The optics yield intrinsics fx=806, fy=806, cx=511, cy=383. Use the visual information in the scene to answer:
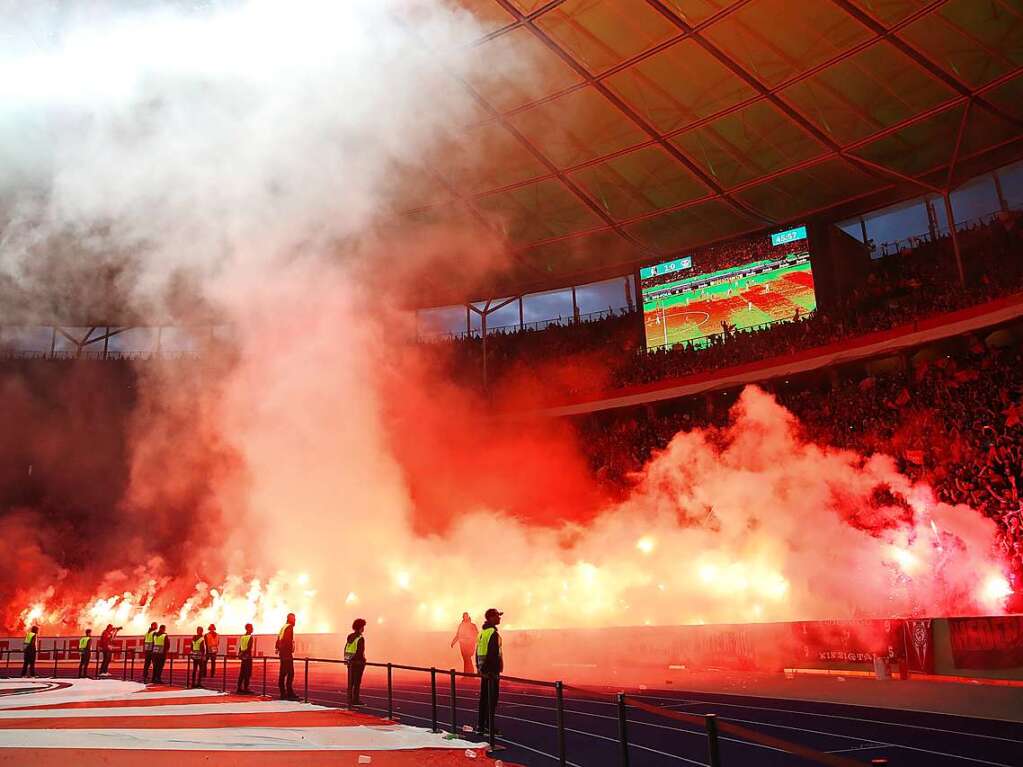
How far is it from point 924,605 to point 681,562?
18.5 ft

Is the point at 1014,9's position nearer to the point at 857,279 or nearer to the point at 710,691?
the point at 857,279

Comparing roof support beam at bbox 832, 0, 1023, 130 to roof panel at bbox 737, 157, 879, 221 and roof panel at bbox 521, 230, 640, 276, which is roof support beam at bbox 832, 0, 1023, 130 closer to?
roof panel at bbox 737, 157, 879, 221

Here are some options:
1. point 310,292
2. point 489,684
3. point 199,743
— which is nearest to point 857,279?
point 310,292

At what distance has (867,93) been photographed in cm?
1967

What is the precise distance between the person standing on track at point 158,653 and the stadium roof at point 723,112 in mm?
14167

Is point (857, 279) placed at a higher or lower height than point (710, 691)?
higher

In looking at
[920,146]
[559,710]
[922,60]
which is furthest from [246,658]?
[920,146]

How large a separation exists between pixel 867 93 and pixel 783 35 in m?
3.16

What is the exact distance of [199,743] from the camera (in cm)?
720

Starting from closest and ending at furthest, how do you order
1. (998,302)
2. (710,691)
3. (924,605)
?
(710,691) → (924,605) → (998,302)

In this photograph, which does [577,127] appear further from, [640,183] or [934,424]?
[934,424]

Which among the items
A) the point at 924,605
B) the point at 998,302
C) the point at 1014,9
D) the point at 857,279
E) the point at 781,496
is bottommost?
the point at 924,605

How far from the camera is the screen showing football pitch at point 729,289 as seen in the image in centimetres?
2544

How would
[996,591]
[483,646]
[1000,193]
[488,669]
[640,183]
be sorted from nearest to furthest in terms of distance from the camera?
[488,669] → [483,646] → [996,591] → [640,183] → [1000,193]
